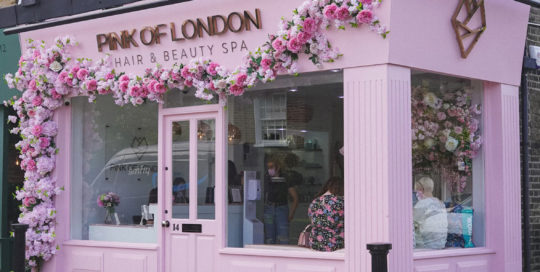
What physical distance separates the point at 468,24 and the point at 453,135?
1.53 meters

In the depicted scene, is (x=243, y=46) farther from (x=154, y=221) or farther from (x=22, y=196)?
(x=22, y=196)

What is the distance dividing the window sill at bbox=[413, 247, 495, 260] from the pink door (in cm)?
263

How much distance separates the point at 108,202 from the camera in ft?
38.4

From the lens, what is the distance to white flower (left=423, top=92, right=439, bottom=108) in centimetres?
1001

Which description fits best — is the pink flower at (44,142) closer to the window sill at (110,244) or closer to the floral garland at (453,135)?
the window sill at (110,244)

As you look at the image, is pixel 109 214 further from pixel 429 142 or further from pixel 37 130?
pixel 429 142

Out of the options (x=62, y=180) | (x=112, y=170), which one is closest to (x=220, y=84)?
(x=112, y=170)

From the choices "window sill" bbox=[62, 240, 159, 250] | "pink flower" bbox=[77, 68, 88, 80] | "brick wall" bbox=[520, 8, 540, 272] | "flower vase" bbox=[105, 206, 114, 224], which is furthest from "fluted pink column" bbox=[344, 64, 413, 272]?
"flower vase" bbox=[105, 206, 114, 224]

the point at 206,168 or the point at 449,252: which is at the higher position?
the point at 206,168

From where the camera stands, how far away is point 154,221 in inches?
432

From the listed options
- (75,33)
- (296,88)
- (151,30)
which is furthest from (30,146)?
(296,88)

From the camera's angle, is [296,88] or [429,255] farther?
[296,88]

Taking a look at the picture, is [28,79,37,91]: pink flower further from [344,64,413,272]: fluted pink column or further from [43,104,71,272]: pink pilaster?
[344,64,413,272]: fluted pink column

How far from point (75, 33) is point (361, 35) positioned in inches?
180
